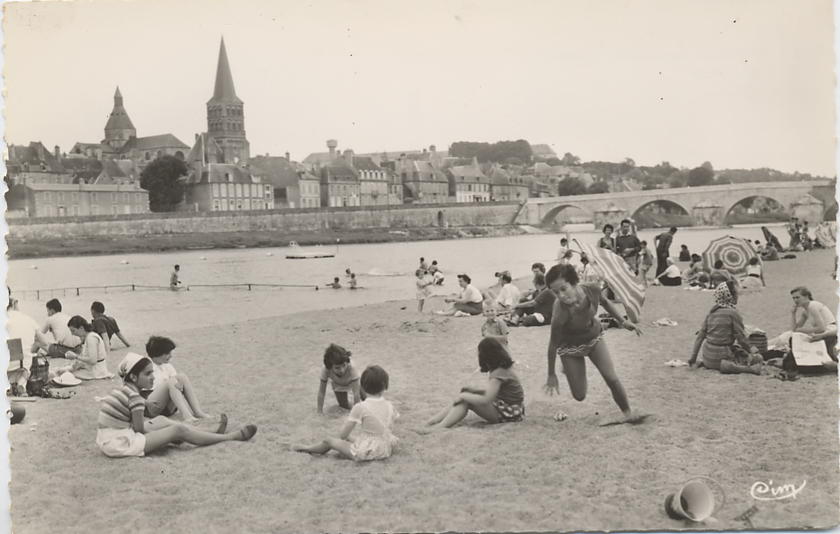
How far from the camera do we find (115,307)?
607cm

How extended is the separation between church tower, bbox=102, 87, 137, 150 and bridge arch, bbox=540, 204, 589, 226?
26.4 ft

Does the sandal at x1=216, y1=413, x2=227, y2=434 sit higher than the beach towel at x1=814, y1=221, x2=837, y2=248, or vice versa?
the beach towel at x1=814, y1=221, x2=837, y2=248

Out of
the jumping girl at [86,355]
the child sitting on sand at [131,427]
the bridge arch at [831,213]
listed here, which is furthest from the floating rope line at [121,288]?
the bridge arch at [831,213]

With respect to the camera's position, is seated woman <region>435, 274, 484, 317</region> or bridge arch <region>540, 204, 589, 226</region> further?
bridge arch <region>540, 204, 589, 226</region>

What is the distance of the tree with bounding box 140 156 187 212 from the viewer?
14.0 metres

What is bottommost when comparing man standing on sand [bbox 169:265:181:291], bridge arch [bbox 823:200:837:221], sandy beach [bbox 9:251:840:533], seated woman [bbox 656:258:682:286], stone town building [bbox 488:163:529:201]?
sandy beach [bbox 9:251:840:533]

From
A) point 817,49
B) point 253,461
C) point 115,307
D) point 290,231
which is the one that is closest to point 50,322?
point 115,307

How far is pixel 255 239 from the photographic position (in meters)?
20.5

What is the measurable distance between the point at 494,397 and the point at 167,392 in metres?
1.87

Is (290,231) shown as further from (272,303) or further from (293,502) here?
(293,502)

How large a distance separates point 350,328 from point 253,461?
229cm

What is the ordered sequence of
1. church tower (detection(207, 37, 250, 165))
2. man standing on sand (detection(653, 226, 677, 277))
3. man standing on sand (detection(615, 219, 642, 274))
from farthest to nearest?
man standing on sand (detection(653, 226, 677, 277)) → man standing on sand (detection(615, 219, 642, 274)) → church tower (detection(207, 37, 250, 165))

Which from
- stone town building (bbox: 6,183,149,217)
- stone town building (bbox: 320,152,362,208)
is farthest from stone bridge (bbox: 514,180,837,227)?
stone town building (bbox: 6,183,149,217)

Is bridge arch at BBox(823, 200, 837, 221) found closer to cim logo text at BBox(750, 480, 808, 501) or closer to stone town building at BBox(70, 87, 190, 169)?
cim logo text at BBox(750, 480, 808, 501)
